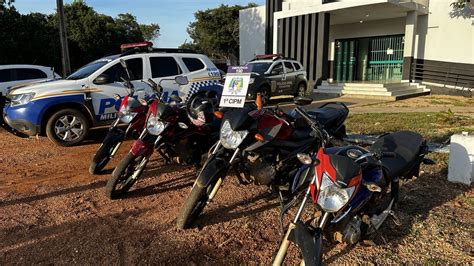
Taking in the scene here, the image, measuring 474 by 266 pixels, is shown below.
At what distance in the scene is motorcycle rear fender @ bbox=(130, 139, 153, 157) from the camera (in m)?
4.54

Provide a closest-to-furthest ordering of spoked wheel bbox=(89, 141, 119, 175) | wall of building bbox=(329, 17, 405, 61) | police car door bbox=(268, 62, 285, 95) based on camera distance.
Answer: spoked wheel bbox=(89, 141, 119, 175) < police car door bbox=(268, 62, 285, 95) < wall of building bbox=(329, 17, 405, 61)

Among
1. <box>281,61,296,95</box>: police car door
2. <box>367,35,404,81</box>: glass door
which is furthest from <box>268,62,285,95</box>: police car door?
<box>367,35,404,81</box>: glass door

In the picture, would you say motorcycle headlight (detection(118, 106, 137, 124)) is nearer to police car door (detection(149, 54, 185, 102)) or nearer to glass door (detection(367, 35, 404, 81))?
police car door (detection(149, 54, 185, 102))

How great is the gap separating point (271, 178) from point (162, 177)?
83.4 inches

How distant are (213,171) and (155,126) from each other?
1288mm

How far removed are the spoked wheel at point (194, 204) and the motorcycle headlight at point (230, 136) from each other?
0.37 m

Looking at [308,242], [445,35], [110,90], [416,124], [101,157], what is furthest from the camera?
[445,35]

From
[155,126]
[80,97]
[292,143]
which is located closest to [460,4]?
[80,97]

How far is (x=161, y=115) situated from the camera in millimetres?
4582

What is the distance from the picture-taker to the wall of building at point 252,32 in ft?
78.7

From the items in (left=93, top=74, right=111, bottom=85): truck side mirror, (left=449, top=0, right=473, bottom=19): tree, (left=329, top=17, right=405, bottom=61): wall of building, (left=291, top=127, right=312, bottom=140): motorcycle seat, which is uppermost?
(left=449, top=0, right=473, bottom=19): tree

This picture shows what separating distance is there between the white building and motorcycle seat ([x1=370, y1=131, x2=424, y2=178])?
1317 cm

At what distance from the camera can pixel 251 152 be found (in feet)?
12.3

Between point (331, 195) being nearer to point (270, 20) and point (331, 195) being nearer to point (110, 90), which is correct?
point (110, 90)
